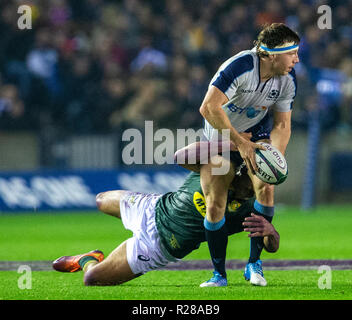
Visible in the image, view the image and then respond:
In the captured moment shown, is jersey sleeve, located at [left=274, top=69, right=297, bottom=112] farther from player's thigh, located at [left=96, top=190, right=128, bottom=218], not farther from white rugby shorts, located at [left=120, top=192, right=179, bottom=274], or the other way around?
player's thigh, located at [left=96, top=190, right=128, bottom=218]

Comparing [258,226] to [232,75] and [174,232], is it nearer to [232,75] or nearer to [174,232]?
[174,232]

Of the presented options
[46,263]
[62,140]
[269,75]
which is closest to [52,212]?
[62,140]

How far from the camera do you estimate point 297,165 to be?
17812 millimetres

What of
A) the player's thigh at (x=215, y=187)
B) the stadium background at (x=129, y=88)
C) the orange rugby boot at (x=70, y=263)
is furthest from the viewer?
the stadium background at (x=129, y=88)

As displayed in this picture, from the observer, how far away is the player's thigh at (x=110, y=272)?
6.98 metres

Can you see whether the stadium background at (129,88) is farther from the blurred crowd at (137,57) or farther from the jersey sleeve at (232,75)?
the jersey sleeve at (232,75)

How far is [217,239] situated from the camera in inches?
267

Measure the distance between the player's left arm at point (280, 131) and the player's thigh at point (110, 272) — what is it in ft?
5.57

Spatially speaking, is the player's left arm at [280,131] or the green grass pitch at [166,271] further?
the player's left arm at [280,131]

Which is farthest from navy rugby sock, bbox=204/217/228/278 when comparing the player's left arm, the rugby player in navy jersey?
the player's left arm

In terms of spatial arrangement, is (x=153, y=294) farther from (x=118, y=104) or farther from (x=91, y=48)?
(x=91, y=48)

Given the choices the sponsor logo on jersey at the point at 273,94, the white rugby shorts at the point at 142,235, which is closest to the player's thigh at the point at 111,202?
the white rugby shorts at the point at 142,235

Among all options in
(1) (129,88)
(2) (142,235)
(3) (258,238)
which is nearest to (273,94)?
(3) (258,238)

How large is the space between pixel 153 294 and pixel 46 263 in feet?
9.53
